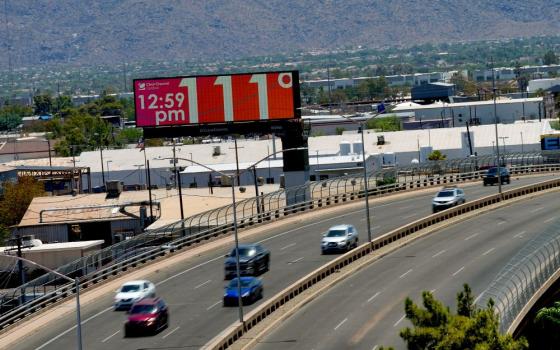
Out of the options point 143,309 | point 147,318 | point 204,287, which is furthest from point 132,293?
point 147,318

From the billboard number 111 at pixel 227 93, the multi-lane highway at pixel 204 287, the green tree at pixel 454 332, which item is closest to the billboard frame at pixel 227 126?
the billboard number 111 at pixel 227 93

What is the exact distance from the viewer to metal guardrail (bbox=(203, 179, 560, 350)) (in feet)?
183

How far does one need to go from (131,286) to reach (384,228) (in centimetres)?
2105

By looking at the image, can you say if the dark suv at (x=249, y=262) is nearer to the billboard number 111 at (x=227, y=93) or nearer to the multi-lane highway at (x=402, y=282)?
the multi-lane highway at (x=402, y=282)

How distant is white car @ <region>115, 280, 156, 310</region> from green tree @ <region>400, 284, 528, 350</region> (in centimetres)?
2100

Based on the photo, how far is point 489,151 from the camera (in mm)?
148125

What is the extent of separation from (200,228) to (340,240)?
13.6m

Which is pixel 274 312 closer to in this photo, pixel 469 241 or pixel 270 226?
pixel 469 241

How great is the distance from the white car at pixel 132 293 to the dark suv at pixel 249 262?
4.89 meters

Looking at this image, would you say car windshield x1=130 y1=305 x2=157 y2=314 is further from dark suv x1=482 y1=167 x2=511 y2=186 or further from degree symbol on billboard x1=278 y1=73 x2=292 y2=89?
dark suv x1=482 y1=167 x2=511 y2=186

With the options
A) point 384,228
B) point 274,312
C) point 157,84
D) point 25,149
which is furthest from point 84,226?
point 25,149

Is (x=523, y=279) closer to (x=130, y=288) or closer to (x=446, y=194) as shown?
(x=130, y=288)

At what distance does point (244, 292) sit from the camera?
6219 cm

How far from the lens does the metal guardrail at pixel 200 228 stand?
227ft
